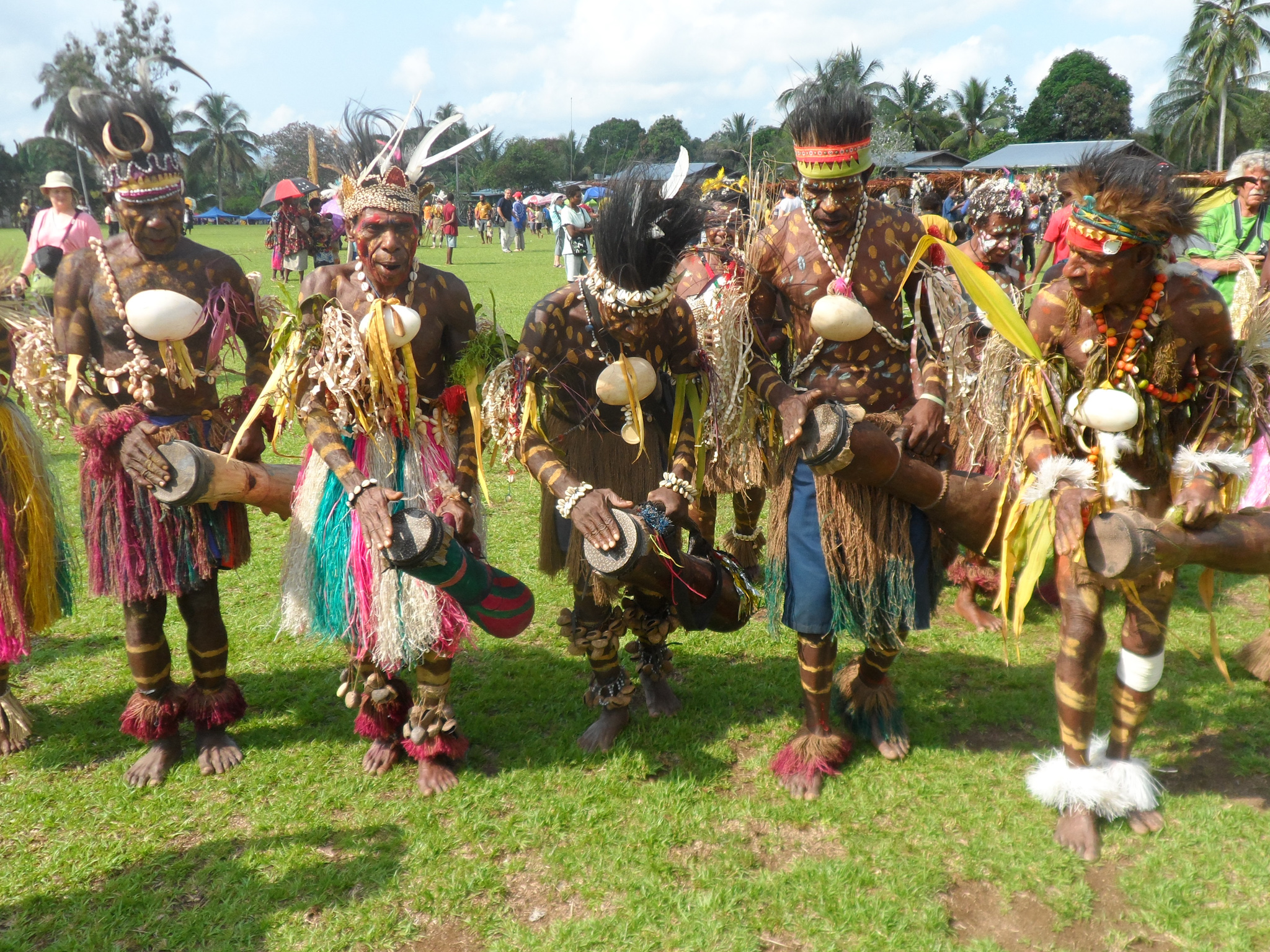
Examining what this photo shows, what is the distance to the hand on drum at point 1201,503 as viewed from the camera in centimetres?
259

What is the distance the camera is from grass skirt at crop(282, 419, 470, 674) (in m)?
3.29

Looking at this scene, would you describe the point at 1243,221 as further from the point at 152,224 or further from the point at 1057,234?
the point at 152,224

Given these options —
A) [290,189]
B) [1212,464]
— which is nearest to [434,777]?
[1212,464]

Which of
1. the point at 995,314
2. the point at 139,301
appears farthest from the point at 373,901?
the point at 995,314

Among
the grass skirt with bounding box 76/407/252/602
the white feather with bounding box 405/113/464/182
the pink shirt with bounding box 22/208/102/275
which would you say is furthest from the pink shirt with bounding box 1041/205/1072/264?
the pink shirt with bounding box 22/208/102/275

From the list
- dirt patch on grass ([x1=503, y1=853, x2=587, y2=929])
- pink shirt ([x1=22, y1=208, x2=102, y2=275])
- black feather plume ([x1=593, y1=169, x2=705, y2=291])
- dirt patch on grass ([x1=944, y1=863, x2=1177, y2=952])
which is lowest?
dirt patch on grass ([x1=944, y1=863, x2=1177, y2=952])

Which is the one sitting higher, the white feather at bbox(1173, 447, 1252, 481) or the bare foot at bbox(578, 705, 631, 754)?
Answer: the white feather at bbox(1173, 447, 1252, 481)

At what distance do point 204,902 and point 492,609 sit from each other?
4.17ft

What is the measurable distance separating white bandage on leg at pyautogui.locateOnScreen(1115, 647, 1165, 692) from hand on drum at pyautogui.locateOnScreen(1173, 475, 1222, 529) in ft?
2.14

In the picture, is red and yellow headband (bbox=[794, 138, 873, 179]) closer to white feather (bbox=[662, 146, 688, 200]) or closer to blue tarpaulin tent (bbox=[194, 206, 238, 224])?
white feather (bbox=[662, 146, 688, 200])

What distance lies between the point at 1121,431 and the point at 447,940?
101 inches

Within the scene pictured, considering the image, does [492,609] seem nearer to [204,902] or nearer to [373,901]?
[373,901]

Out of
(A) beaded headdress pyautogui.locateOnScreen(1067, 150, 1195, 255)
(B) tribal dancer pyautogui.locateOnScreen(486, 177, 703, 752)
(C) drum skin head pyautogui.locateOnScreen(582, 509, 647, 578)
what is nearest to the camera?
(A) beaded headdress pyautogui.locateOnScreen(1067, 150, 1195, 255)

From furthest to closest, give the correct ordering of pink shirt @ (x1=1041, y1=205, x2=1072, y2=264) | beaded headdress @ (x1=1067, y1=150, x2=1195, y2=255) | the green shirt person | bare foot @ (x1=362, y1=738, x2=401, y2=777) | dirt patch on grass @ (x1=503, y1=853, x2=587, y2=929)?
1. the green shirt person
2. pink shirt @ (x1=1041, y1=205, x2=1072, y2=264)
3. bare foot @ (x1=362, y1=738, x2=401, y2=777)
4. dirt patch on grass @ (x1=503, y1=853, x2=587, y2=929)
5. beaded headdress @ (x1=1067, y1=150, x2=1195, y2=255)
